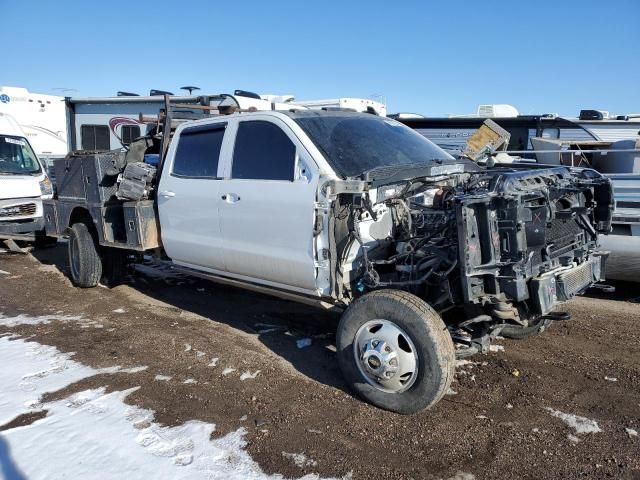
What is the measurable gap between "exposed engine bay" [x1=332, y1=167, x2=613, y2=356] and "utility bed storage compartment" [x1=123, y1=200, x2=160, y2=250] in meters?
2.63

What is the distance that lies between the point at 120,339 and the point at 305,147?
8.57ft

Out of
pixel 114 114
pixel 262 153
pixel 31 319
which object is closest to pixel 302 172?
pixel 262 153

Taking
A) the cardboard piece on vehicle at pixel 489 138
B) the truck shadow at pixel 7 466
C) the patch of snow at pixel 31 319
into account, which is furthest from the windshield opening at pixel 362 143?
the patch of snow at pixel 31 319

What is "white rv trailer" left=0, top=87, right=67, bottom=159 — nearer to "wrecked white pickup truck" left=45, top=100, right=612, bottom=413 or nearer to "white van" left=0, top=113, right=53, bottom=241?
"white van" left=0, top=113, right=53, bottom=241

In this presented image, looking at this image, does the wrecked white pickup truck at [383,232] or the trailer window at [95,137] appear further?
the trailer window at [95,137]

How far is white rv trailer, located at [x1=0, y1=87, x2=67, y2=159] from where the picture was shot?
14914 millimetres

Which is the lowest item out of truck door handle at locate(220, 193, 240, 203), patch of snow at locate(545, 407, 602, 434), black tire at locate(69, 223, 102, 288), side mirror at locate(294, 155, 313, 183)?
patch of snow at locate(545, 407, 602, 434)

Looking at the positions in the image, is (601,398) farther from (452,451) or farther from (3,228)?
(3,228)

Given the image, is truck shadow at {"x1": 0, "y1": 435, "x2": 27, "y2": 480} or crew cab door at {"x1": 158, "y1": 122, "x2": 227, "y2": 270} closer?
truck shadow at {"x1": 0, "y1": 435, "x2": 27, "y2": 480}

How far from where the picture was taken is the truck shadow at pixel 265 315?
470 centimetres

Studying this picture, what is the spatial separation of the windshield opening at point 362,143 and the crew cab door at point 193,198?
1.01 meters

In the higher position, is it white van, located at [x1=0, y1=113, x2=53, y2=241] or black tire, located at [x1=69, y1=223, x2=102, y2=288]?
white van, located at [x1=0, y1=113, x2=53, y2=241]

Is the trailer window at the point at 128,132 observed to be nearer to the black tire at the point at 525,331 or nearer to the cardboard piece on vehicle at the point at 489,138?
the cardboard piece on vehicle at the point at 489,138

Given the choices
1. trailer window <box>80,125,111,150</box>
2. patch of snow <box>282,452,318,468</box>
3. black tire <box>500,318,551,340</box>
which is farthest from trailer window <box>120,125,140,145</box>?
patch of snow <box>282,452,318,468</box>
